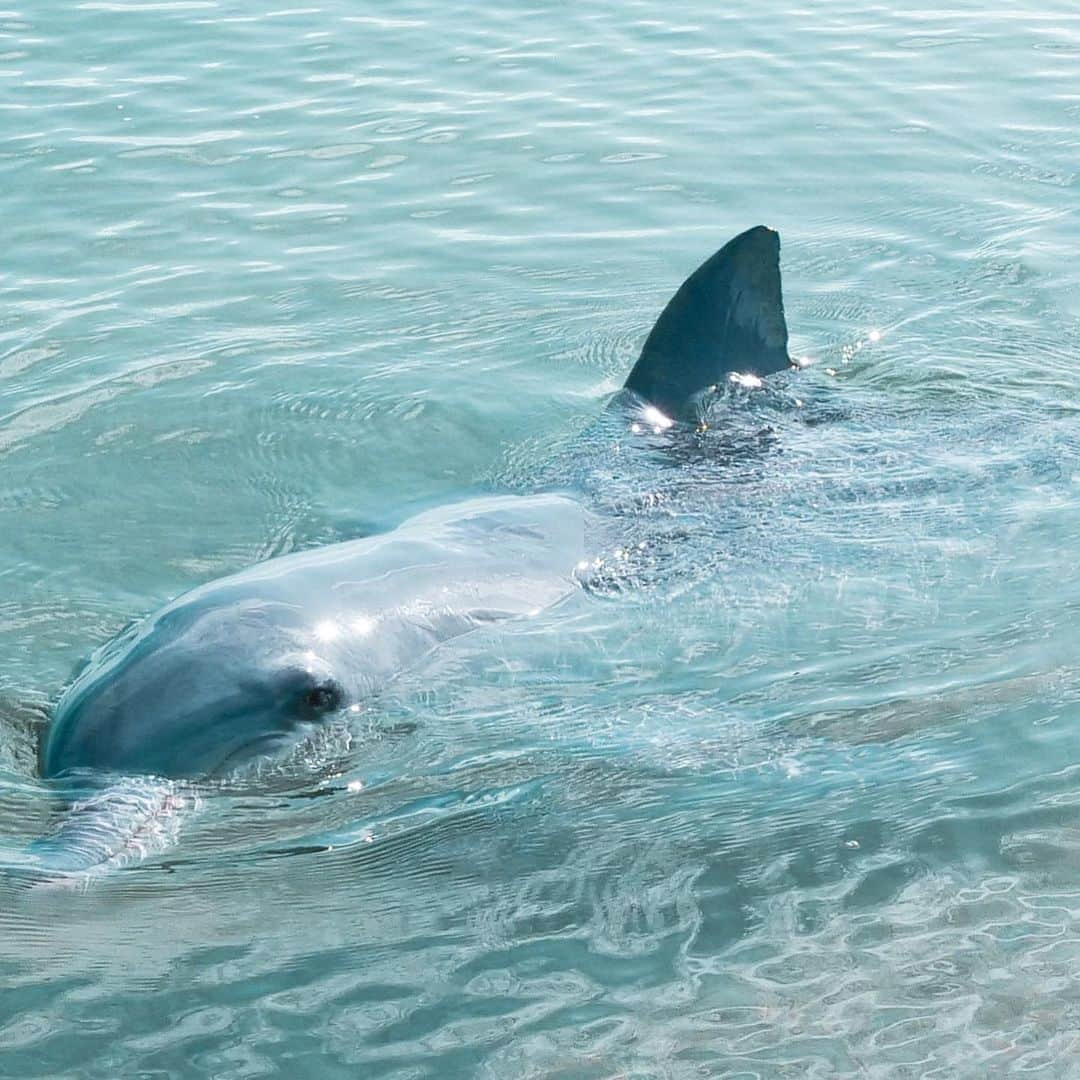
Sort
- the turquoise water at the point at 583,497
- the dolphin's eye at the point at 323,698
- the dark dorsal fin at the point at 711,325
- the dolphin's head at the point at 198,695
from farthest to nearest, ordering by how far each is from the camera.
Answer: the dark dorsal fin at the point at 711,325
the dolphin's eye at the point at 323,698
the dolphin's head at the point at 198,695
the turquoise water at the point at 583,497

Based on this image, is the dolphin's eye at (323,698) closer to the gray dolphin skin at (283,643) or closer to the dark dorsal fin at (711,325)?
the gray dolphin skin at (283,643)

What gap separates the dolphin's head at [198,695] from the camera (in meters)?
7.03

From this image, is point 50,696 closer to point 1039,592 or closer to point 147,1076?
point 147,1076

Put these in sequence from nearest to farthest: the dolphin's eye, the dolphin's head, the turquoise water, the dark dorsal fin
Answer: the turquoise water, the dolphin's head, the dolphin's eye, the dark dorsal fin

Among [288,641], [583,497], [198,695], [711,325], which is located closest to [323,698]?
[288,641]

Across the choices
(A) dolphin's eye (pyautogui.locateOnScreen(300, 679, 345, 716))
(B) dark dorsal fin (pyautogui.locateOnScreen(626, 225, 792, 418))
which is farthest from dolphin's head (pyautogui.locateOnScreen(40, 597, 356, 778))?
(B) dark dorsal fin (pyautogui.locateOnScreen(626, 225, 792, 418))

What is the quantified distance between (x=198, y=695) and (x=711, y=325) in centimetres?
461

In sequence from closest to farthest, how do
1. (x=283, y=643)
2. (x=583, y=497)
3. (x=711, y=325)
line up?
(x=283, y=643)
(x=583, y=497)
(x=711, y=325)

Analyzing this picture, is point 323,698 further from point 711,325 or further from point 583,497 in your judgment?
point 711,325

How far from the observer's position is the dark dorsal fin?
10.4 m

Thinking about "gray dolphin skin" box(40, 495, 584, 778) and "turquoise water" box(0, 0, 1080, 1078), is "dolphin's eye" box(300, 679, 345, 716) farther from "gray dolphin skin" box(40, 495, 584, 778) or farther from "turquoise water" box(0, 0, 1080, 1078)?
"turquoise water" box(0, 0, 1080, 1078)

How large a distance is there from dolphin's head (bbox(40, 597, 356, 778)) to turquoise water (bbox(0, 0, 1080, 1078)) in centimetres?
18

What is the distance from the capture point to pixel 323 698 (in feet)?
24.6

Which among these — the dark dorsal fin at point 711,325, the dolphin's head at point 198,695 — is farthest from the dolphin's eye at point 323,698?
the dark dorsal fin at point 711,325
